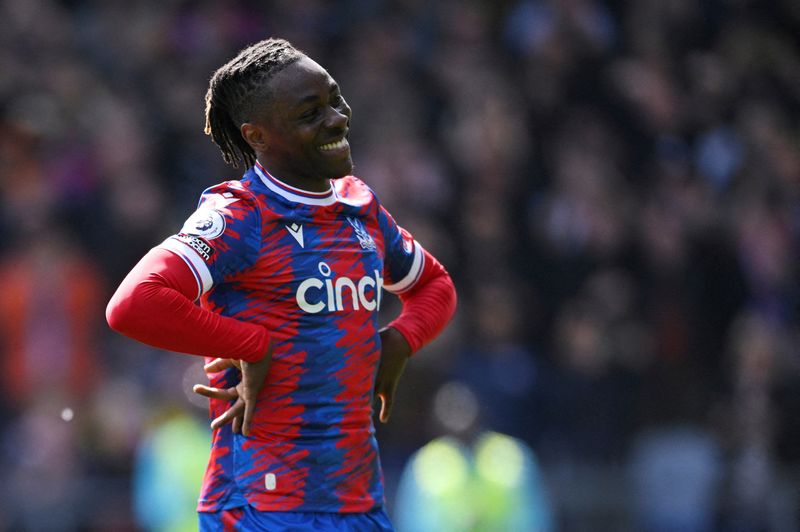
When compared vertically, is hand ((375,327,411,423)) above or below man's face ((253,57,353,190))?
below

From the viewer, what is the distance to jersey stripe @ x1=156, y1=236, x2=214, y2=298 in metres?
3.60

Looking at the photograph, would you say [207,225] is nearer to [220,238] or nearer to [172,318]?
[220,238]

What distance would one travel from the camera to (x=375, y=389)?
4148mm

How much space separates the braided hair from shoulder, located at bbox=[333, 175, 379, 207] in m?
0.30

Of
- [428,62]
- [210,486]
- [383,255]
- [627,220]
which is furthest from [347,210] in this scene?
[428,62]

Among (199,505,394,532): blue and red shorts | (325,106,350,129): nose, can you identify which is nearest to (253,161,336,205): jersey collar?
(325,106,350,129): nose

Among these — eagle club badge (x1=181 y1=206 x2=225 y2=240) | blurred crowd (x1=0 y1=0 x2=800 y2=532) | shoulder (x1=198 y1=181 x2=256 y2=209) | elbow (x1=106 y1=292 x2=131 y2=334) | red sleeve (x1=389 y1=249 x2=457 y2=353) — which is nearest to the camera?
elbow (x1=106 y1=292 x2=131 y2=334)

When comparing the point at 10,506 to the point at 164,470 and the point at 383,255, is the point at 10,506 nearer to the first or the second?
the point at 164,470

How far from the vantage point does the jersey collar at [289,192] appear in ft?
12.6

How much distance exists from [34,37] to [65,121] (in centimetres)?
94

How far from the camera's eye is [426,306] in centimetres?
439

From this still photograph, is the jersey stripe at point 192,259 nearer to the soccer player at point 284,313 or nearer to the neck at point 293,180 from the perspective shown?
the soccer player at point 284,313

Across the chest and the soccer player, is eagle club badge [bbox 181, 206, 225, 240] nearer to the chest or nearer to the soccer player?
the soccer player

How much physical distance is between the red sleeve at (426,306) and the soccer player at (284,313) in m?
0.33
